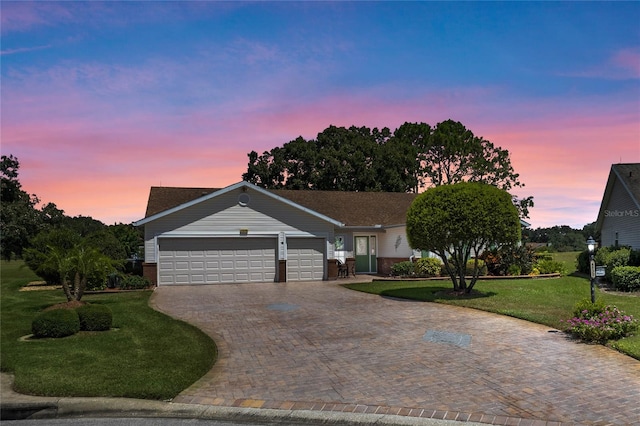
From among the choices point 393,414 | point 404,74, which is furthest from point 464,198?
point 393,414

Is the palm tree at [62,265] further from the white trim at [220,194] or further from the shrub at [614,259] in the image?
the shrub at [614,259]

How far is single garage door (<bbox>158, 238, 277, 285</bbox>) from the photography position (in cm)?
2342

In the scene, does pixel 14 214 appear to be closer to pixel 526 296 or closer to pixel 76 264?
pixel 76 264

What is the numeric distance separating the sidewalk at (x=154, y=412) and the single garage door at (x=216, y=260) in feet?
53.6

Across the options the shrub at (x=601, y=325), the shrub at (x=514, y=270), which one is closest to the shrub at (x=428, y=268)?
the shrub at (x=514, y=270)

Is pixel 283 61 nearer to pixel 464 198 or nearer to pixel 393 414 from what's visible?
pixel 464 198

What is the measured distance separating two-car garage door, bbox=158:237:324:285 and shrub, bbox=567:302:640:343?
15725mm

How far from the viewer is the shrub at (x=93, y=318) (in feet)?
37.9

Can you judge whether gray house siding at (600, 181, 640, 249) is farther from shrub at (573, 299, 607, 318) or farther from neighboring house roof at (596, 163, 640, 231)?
shrub at (573, 299, 607, 318)

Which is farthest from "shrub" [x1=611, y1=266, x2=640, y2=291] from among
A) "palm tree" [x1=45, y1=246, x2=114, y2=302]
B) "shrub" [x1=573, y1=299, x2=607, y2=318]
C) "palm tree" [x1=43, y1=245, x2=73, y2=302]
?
"palm tree" [x1=43, y1=245, x2=73, y2=302]

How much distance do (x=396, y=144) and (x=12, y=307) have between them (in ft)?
134

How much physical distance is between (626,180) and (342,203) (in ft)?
50.1

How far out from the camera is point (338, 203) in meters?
31.4

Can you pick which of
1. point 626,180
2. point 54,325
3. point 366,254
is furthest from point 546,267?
point 54,325
